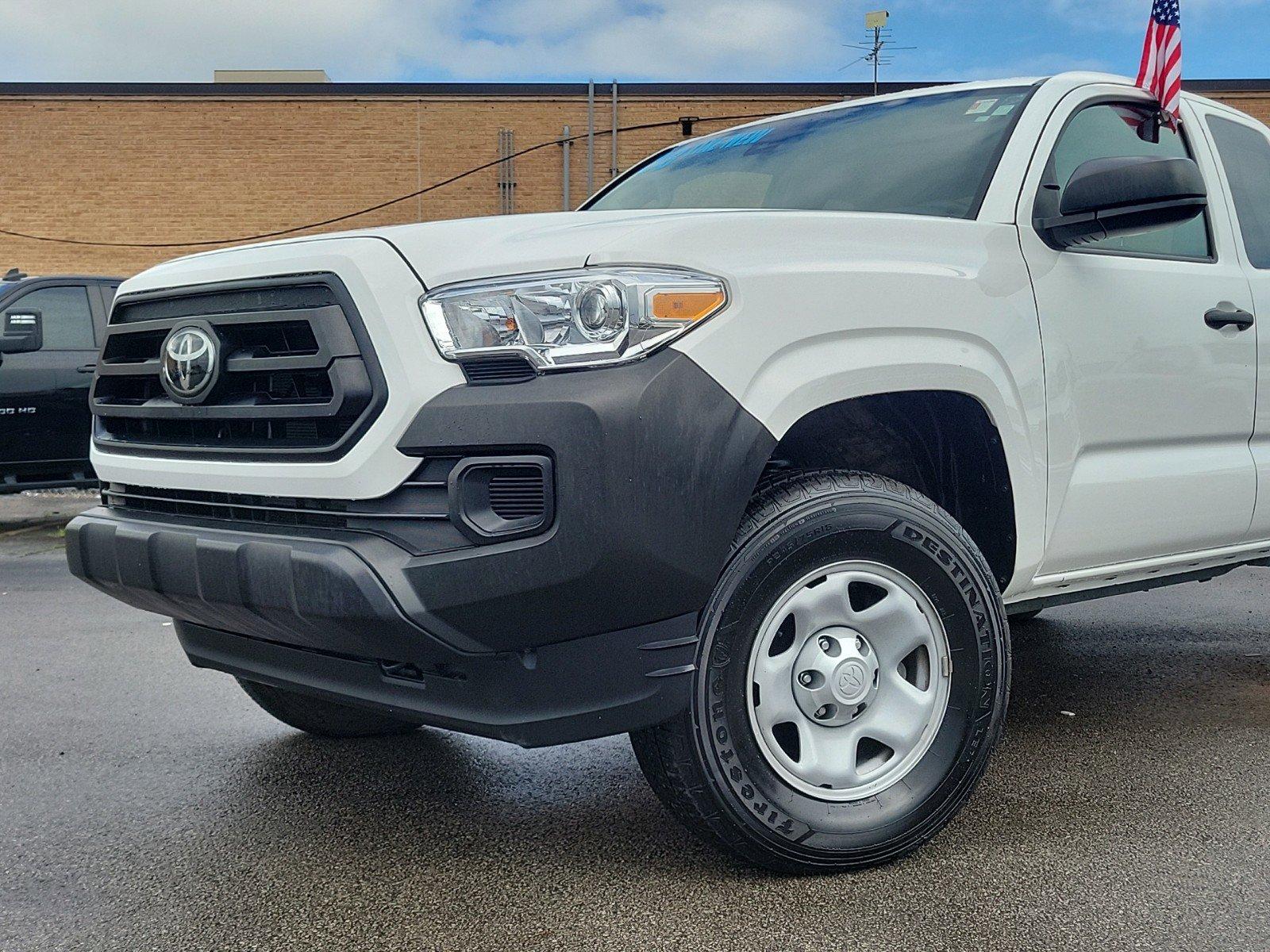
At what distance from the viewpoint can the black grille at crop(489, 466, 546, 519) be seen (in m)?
2.15

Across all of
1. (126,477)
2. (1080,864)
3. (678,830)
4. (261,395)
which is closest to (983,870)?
(1080,864)

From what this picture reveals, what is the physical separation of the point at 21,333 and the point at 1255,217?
7.55 metres

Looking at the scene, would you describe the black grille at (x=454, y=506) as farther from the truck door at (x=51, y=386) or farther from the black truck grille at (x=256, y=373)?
the truck door at (x=51, y=386)

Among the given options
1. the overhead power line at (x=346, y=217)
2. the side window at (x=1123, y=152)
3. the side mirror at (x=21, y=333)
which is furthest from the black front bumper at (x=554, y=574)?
the overhead power line at (x=346, y=217)

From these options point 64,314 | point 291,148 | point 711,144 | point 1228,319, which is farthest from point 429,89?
point 1228,319

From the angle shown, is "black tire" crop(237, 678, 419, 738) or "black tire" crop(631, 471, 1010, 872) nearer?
"black tire" crop(631, 471, 1010, 872)

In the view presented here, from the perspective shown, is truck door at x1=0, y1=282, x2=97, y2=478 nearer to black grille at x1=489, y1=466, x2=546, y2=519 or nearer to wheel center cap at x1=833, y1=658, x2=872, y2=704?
black grille at x1=489, y1=466, x2=546, y2=519

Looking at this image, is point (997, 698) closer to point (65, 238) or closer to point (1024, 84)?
point (1024, 84)

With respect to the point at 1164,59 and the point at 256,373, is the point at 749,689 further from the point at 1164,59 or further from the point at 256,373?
the point at 1164,59

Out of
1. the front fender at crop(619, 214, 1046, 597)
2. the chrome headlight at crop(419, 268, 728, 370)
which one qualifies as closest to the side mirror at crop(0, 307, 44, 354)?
the chrome headlight at crop(419, 268, 728, 370)

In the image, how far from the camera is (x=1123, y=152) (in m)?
3.56

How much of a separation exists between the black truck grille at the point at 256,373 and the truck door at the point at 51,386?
5663 mm

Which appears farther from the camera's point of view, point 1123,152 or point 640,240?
point 1123,152

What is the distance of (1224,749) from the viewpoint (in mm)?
3477
